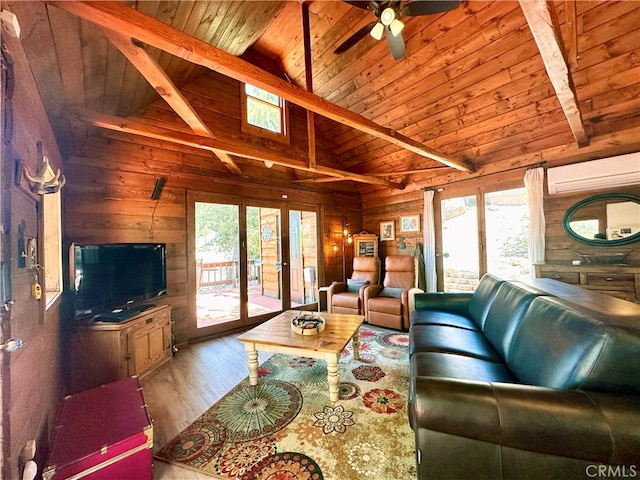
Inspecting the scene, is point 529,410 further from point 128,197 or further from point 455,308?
point 128,197

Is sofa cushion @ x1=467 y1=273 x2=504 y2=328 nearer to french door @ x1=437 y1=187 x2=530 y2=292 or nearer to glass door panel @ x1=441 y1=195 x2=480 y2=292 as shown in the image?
french door @ x1=437 y1=187 x2=530 y2=292

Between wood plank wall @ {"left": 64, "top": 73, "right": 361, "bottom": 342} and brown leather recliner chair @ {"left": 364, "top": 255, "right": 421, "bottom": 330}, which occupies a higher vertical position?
wood plank wall @ {"left": 64, "top": 73, "right": 361, "bottom": 342}

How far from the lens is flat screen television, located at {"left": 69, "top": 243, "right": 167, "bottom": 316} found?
235 centimetres

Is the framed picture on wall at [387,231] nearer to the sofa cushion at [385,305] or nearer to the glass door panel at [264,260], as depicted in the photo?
the sofa cushion at [385,305]

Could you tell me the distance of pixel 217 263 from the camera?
3.90 meters

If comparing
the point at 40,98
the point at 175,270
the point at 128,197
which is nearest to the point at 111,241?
the point at 128,197

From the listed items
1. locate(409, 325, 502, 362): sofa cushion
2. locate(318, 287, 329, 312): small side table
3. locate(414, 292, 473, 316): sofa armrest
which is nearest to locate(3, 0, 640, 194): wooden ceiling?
locate(414, 292, 473, 316): sofa armrest

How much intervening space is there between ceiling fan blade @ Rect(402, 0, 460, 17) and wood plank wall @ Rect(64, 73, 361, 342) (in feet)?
7.92

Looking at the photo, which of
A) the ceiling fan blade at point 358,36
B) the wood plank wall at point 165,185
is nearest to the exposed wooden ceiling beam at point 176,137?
the wood plank wall at point 165,185

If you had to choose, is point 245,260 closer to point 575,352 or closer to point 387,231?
point 387,231

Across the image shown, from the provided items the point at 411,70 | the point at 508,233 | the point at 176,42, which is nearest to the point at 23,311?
the point at 176,42

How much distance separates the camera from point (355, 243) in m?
5.58

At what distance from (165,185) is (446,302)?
3.91 m

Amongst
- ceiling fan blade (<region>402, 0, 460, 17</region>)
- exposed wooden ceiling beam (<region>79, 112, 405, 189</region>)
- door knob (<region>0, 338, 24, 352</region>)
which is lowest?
door knob (<region>0, 338, 24, 352</region>)
